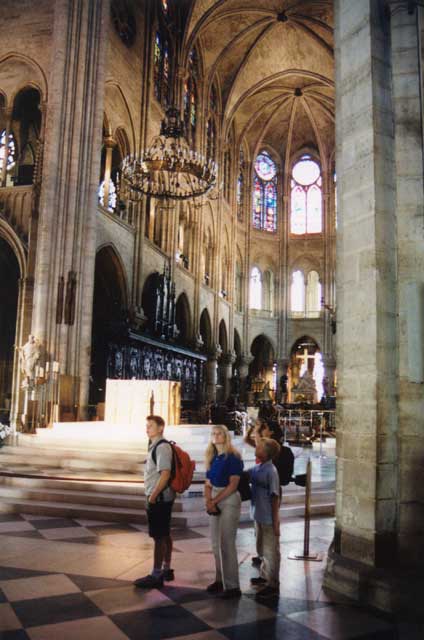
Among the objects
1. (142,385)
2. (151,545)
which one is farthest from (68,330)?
(151,545)

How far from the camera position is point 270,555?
471 centimetres

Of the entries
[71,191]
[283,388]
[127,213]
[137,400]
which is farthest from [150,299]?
[283,388]

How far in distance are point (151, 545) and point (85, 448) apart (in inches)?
187

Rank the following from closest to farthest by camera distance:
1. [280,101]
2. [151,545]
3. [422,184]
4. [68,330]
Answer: [422,184] → [151,545] → [68,330] → [280,101]

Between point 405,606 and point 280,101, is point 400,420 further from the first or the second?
point 280,101

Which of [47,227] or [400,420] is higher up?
[47,227]

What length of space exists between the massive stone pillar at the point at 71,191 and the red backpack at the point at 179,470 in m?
11.3

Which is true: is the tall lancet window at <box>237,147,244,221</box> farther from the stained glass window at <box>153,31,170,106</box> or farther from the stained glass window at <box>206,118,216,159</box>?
the stained glass window at <box>153,31,170,106</box>

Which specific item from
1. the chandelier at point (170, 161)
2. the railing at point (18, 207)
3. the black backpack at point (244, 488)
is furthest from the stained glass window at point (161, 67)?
the black backpack at point (244, 488)

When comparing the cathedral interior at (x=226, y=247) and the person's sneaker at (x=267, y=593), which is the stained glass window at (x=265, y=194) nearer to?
the cathedral interior at (x=226, y=247)

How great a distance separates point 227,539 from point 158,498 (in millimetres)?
658

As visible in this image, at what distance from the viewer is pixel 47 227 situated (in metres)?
15.9

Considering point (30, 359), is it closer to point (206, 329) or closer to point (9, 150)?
point (9, 150)

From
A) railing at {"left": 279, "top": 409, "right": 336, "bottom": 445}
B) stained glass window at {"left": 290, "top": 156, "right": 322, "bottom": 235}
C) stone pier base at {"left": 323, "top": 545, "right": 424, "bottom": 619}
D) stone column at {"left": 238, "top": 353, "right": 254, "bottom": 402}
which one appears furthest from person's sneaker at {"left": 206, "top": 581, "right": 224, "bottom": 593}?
stained glass window at {"left": 290, "top": 156, "right": 322, "bottom": 235}
